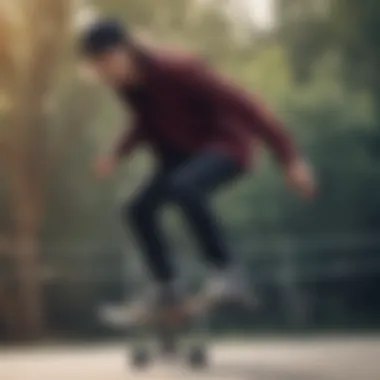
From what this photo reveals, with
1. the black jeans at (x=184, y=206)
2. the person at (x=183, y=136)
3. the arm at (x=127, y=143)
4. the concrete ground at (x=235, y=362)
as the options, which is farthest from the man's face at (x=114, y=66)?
the concrete ground at (x=235, y=362)

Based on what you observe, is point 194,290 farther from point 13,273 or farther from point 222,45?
point 222,45

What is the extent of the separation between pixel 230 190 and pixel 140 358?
39cm

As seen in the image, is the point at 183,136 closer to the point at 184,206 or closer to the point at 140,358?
the point at 184,206

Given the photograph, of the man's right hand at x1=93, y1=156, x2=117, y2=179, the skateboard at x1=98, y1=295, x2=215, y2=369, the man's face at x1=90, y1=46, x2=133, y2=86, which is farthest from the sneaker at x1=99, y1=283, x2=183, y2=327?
the man's face at x1=90, y1=46, x2=133, y2=86

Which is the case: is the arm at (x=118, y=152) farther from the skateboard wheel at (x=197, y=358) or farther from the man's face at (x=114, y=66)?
the skateboard wheel at (x=197, y=358)

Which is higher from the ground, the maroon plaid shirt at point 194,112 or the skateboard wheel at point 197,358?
the maroon plaid shirt at point 194,112

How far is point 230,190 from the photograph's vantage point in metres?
2.19

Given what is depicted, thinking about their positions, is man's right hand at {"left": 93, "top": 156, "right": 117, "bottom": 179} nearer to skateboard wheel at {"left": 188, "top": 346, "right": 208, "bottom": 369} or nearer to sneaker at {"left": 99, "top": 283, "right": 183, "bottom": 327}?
sneaker at {"left": 99, "top": 283, "right": 183, "bottom": 327}

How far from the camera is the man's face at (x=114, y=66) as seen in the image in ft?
7.22

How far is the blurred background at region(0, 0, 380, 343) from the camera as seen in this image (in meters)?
2.17

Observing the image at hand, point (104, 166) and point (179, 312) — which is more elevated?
point (104, 166)

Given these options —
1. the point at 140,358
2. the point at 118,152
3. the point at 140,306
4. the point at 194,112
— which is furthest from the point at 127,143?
the point at 140,358

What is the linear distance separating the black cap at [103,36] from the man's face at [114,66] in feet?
0.04

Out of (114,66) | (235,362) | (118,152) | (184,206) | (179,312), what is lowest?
(235,362)
